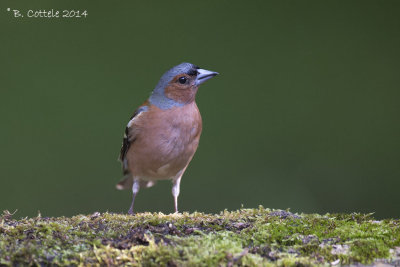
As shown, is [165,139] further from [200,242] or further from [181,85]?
[200,242]

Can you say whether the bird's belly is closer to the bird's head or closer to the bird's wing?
the bird's wing

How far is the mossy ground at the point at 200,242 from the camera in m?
2.23

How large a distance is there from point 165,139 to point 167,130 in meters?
0.10

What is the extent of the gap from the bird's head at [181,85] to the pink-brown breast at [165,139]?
104mm

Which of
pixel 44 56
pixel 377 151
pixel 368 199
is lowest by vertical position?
pixel 368 199

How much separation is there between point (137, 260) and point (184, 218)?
0.85 m

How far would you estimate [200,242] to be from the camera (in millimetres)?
2436

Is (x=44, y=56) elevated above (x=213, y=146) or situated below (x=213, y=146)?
above

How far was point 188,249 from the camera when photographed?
89.7 inches

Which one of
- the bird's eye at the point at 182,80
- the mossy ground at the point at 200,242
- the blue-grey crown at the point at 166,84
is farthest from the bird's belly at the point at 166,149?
the mossy ground at the point at 200,242

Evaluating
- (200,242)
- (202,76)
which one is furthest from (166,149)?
(200,242)

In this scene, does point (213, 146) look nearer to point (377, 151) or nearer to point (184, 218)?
point (377, 151)

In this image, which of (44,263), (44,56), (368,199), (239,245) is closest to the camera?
(44,263)

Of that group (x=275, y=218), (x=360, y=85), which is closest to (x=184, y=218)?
(x=275, y=218)
